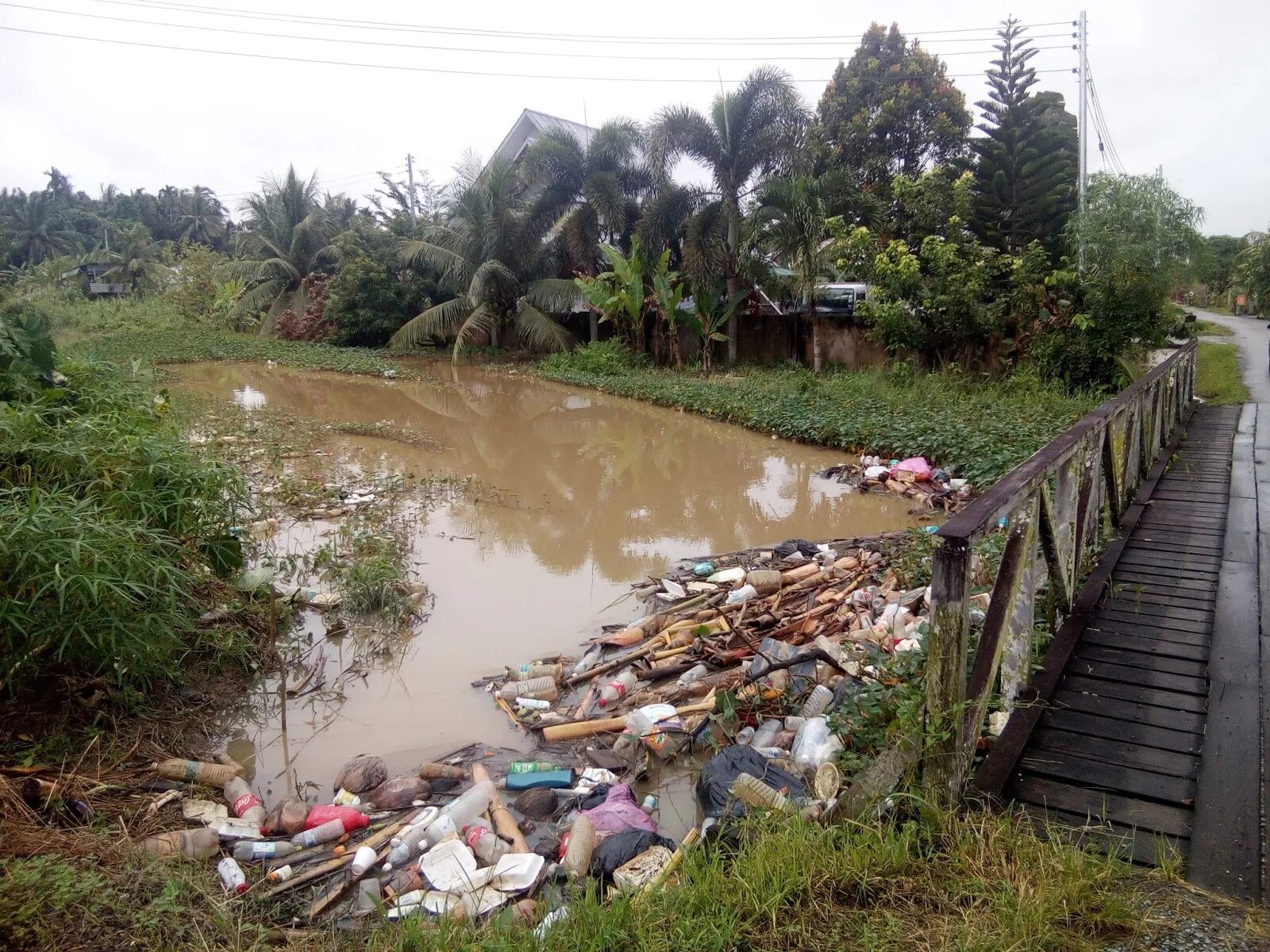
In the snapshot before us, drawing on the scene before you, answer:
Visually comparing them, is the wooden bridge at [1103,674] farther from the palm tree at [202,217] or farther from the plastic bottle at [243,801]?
the palm tree at [202,217]

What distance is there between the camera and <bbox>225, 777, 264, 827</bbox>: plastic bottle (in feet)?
11.7

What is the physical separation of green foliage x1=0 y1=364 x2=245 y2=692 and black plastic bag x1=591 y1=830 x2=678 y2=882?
95.6 inches

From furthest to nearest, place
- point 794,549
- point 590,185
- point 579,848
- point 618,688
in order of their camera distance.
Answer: point 590,185 → point 794,549 → point 618,688 → point 579,848

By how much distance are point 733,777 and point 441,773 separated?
5.01 ft

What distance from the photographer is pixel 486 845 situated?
3.24 meters

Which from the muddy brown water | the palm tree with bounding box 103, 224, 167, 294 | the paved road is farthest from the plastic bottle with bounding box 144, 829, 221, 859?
the palm tree with bounding box 103, 224, 167, 294

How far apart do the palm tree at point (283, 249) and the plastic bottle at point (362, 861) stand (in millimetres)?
27902

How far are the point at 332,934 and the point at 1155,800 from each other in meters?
2.67

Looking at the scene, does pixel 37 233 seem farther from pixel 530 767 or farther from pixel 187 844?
pixel 530 767

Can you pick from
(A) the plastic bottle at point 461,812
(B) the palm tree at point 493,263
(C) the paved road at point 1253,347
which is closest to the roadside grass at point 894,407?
(C) the paved road at point 1253,347

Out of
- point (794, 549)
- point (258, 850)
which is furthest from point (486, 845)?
point (794, 549)

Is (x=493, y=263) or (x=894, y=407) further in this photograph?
(x=493, y=263)

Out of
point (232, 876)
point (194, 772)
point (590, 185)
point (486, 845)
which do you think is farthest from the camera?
point (590, 185)

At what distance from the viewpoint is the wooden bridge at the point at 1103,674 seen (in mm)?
2260
